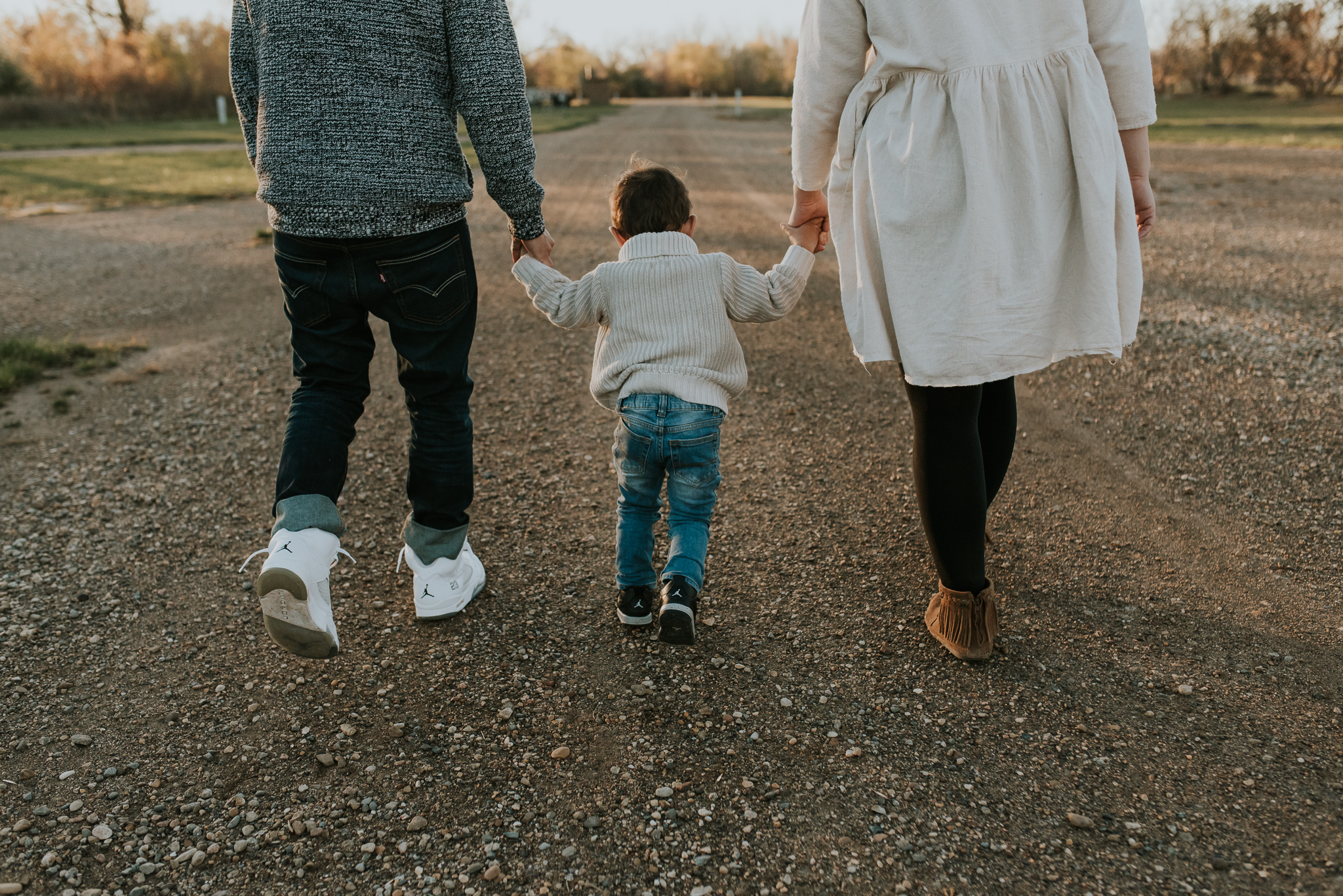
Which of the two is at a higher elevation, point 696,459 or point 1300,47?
point 1300,47

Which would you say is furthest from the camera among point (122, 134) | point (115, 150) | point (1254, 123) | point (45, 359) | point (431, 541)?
point (122, 134)

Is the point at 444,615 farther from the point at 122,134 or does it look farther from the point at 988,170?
the point at 122,134

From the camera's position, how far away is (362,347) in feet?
7.48

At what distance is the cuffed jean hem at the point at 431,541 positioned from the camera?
248 cm

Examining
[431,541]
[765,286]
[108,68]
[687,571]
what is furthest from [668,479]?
[108,68]

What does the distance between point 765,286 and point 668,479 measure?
23.1 inches

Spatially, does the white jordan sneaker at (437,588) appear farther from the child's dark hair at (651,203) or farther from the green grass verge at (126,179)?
the green grass verge at (126,179)

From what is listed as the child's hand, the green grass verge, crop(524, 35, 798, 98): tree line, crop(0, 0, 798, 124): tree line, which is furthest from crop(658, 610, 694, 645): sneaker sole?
crop(524, 35, 798, 98): tree line

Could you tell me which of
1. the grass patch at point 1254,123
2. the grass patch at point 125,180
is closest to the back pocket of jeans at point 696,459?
the grass patch at point 125,180

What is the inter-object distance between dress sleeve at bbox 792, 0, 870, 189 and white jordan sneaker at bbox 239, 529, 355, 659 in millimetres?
1466

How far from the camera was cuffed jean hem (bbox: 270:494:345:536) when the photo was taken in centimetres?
207

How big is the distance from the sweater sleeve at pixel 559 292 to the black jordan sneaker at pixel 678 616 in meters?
0.76

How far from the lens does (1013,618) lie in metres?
2.44

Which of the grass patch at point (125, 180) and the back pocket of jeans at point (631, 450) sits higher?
the grass patch at point (125, 180)
